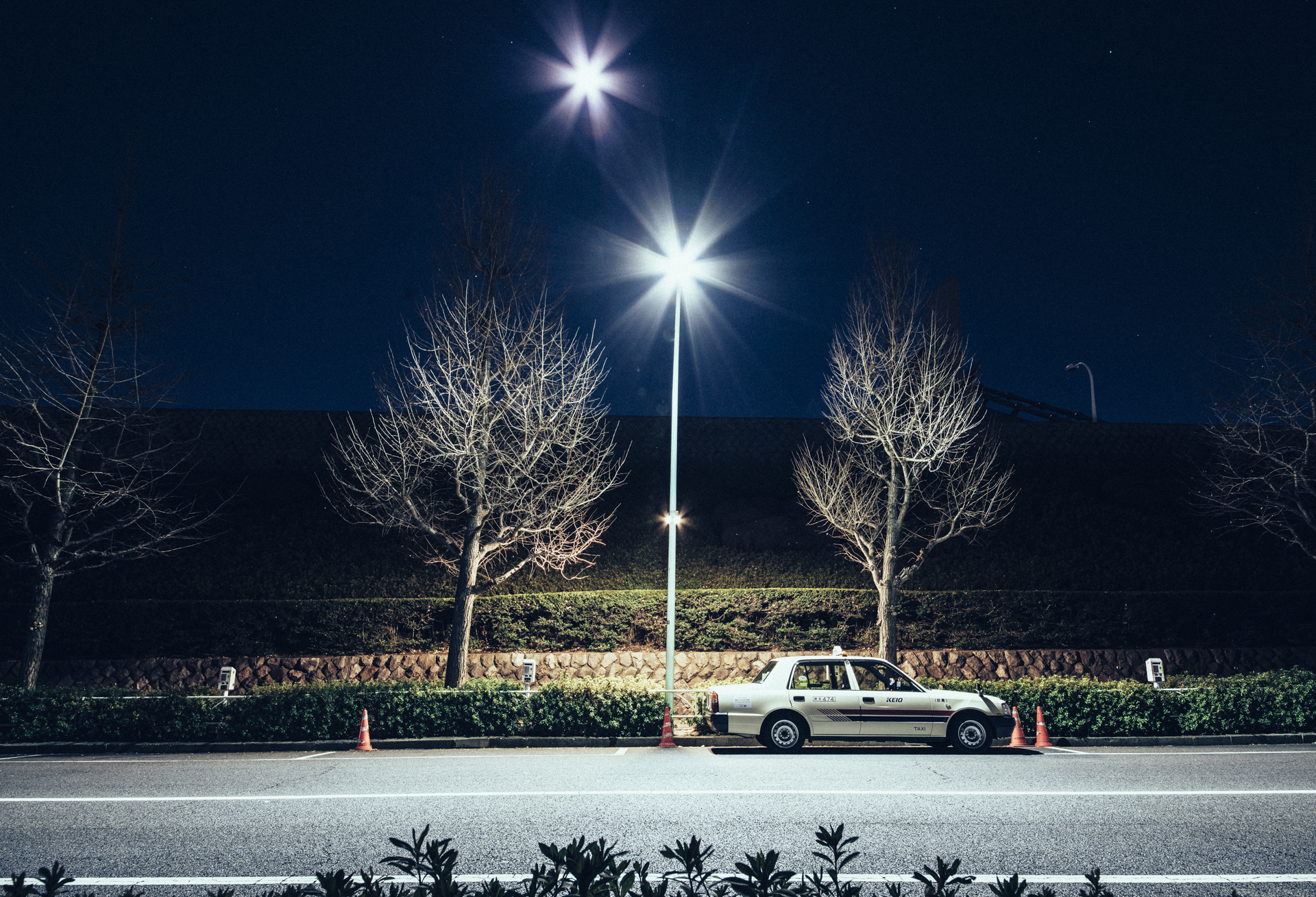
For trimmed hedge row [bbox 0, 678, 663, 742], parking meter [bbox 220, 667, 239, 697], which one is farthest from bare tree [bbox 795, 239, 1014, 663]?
parking meter [bbox 220, 667, 239, 697]

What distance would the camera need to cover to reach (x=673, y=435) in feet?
45.6

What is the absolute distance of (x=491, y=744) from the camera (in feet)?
38.1

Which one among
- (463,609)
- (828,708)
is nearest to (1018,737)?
(828,708)

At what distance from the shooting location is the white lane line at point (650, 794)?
7211 mm

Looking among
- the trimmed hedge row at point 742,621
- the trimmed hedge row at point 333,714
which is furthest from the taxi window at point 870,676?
the trimmed hedge row at point 742,621

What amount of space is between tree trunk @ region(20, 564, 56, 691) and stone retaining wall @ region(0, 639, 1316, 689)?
219 cm

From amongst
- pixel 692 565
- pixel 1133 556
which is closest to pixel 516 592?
pixel 692 565

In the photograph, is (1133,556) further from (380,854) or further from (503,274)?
(380,854)

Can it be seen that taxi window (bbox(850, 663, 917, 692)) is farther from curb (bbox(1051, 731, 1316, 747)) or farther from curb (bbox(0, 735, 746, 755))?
curb (bbox(1051, 731, 1316, 747))

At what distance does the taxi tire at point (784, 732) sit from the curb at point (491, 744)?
80cm

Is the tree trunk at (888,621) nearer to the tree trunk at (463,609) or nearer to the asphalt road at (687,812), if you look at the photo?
the asphalt road at (687,812)

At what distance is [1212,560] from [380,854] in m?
21.9

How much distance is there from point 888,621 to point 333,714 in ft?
34.1

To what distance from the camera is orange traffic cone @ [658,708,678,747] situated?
1141cm
